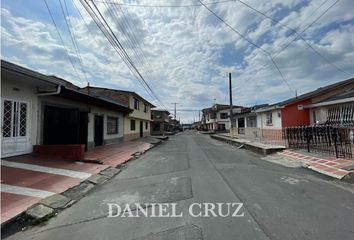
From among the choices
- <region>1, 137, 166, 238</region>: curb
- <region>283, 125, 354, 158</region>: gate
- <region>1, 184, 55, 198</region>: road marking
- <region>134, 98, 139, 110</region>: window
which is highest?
<region>134, 98, 139, 110</region>: window

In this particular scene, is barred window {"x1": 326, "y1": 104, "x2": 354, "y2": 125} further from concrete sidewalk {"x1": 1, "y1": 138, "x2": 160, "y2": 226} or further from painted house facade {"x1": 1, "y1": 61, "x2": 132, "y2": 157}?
painted house facade {"x1": 1, "y1": 61, "x2": 132, "y2": 157}

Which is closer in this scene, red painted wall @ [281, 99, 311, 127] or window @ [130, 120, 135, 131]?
red painted wall @ [281, 99, 311, 127]

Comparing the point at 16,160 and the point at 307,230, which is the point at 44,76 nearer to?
the point at 16,160

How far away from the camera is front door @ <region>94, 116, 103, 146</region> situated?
57.1 ft

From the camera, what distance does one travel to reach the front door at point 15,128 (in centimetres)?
869

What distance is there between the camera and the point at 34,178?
281 inches

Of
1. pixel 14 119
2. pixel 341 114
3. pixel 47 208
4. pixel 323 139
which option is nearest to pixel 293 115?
pixel 341 114

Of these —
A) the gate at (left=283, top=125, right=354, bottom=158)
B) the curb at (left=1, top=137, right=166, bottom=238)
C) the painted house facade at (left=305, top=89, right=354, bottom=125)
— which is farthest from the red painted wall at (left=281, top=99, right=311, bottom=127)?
the curb at (left=1, top=137, right=166, bottom=238)

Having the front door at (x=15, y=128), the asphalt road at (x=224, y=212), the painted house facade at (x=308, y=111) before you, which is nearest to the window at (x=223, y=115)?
the painted house facade at (x=308, y=111)

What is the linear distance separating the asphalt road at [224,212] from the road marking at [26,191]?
0.95 meters

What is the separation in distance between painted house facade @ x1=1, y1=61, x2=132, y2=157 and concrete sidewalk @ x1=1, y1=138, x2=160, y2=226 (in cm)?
89

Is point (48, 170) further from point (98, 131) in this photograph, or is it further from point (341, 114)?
point (341, 114)

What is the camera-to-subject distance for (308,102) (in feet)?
66.8

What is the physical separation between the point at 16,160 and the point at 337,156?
12659 millimetres
